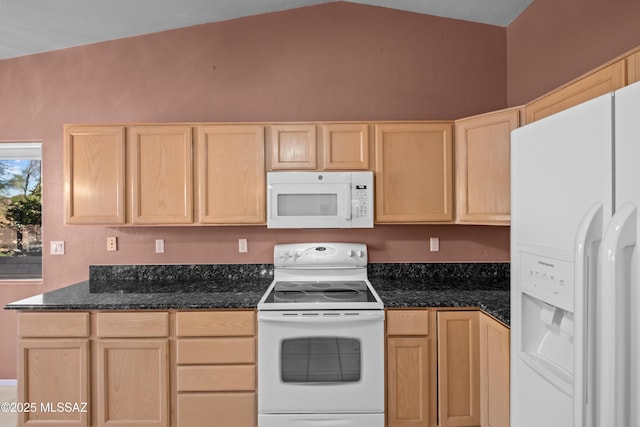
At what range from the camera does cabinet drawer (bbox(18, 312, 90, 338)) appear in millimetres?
2111

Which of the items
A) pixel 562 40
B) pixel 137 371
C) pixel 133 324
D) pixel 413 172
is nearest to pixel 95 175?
pixel 133 324

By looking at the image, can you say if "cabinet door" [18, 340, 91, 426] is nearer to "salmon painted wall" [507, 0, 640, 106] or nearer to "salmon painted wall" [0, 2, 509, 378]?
"salmon painted wall" [0, 2, 509, 378]

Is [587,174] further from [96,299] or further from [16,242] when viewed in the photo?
[16,242]

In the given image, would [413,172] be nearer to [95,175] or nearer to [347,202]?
[347,202]

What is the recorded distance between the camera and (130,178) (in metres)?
2.49

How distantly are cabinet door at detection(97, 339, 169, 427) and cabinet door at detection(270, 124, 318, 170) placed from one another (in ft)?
4.43

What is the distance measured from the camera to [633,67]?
1.24 metres

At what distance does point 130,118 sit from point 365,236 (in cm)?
206

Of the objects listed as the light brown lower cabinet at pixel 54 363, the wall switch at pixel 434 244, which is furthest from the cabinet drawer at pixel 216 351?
the wall switch at pixel 434 244

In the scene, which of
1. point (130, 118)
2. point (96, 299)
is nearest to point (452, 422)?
point (96, 299)

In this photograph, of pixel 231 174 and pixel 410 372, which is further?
pixel 231 174

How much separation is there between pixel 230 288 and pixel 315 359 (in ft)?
2.63

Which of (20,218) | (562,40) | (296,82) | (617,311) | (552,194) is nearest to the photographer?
(617,311)

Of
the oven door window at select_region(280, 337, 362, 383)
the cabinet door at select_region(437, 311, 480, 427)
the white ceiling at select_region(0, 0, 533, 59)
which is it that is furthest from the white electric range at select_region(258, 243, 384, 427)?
the white ceiling at select_region(0, 0, 533, 59)
